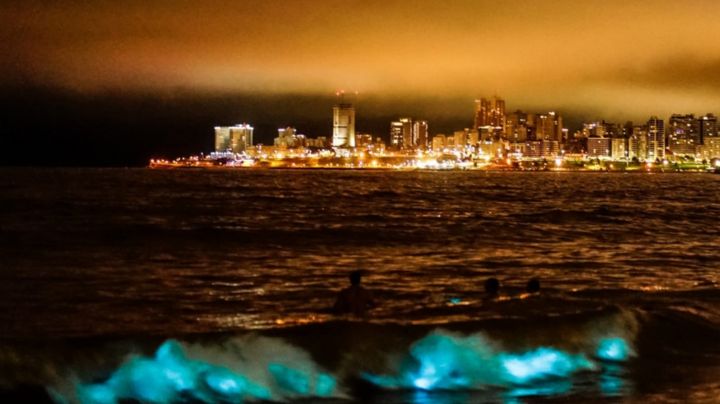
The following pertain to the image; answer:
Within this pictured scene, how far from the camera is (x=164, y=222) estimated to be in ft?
127

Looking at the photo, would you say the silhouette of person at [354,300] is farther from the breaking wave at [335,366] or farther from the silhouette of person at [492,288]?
the silhouette of person at [492,288]

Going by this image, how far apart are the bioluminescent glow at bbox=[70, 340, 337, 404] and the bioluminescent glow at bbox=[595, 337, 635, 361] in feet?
12.5

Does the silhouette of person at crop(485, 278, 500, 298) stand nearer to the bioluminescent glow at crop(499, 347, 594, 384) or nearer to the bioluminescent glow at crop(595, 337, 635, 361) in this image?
the bioluminescent glow at crop(595, 337, 635, 361)

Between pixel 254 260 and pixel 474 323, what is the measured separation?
12.3 metres

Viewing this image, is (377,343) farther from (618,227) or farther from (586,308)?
(618,227)

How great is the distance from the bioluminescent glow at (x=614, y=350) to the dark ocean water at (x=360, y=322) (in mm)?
41

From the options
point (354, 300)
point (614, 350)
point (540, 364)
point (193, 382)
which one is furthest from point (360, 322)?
point (614, 350)

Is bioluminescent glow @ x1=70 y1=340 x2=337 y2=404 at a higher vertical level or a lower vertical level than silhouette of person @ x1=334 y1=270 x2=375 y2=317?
lower

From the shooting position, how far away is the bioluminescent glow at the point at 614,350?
11492 millimetres

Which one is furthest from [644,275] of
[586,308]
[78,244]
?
[78,244]

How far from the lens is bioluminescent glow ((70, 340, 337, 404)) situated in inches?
373

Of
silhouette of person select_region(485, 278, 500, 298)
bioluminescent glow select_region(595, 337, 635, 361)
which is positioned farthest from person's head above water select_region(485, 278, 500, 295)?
bioluminescent glow select_region(595, 337, 635, 361)

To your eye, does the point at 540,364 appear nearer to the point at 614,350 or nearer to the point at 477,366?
the point at 477,366

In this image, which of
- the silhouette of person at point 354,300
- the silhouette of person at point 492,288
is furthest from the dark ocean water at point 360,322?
the silhouette of person at point 492,288
